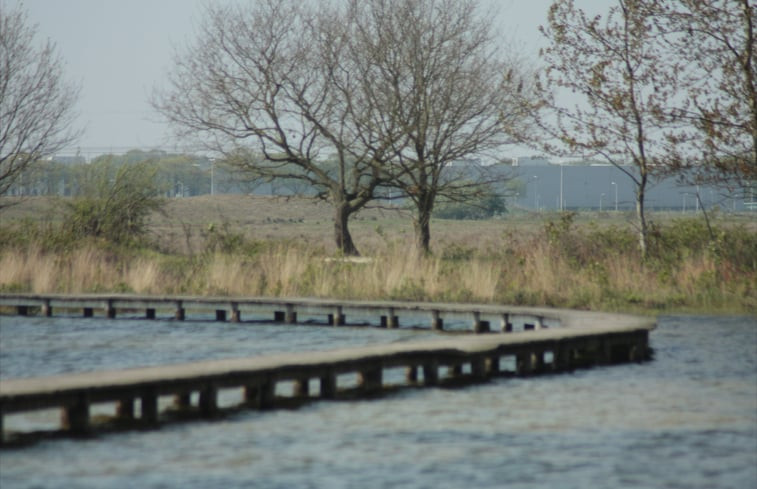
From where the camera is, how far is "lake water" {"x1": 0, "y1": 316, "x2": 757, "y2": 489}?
991 cm

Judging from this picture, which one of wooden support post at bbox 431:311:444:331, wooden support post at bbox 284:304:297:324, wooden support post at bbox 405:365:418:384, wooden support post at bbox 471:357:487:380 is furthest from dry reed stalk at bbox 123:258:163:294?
wooden support post at bbox 471:357:487:380

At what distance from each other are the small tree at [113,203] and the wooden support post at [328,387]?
17.6m

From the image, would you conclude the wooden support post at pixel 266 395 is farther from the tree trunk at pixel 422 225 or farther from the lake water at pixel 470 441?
the tree trunk at pixel 422 225

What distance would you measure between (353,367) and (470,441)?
8.86 ft

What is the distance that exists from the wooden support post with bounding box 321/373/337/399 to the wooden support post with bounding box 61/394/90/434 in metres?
2.90

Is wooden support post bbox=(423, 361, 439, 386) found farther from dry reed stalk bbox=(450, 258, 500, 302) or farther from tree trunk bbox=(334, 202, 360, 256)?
tree trunk bbox=(334, 202, 360, 256)

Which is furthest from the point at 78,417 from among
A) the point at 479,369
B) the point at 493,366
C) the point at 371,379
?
the point at 493,366

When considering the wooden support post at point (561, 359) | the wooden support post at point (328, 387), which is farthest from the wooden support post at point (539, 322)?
the wooden support post at point (328, 387)

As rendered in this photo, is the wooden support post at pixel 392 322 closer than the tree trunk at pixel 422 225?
Yes

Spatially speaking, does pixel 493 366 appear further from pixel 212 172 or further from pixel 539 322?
pixel 212 172

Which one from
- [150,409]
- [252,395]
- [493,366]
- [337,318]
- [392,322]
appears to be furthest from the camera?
[337,318]

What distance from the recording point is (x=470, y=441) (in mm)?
11367

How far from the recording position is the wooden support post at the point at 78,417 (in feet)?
38.0

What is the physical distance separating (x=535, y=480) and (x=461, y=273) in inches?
565
